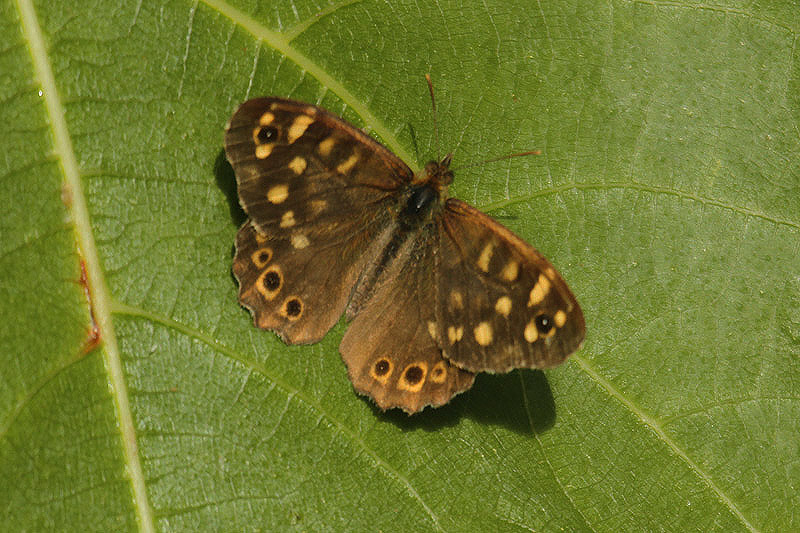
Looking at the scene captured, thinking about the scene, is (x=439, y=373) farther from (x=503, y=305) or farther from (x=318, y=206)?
(x=318, y=206)

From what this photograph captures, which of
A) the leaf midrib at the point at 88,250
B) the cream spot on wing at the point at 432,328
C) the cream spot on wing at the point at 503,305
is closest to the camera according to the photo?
the leaf midrib at the point at 88,250

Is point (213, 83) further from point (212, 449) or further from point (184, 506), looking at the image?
point (184, 506)

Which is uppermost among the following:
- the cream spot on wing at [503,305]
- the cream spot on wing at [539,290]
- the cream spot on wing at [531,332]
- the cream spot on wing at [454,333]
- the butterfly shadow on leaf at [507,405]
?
the cream spot on wing at [539,290]

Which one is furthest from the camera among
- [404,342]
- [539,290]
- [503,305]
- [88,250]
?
[404,342]

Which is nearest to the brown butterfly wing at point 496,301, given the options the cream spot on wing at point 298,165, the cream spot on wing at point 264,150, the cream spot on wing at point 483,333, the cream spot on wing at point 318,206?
the cream spot on wing at point 483,333

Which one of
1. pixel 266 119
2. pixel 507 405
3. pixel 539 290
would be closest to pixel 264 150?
pixel 266 119

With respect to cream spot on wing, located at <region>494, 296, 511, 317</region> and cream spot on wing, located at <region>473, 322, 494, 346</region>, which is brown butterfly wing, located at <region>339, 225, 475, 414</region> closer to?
cream spot on wing, located at <region>473, 322, 494, 346</region>

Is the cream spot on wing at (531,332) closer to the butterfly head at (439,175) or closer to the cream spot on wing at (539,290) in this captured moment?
the cream spot on wing at (539,290)
